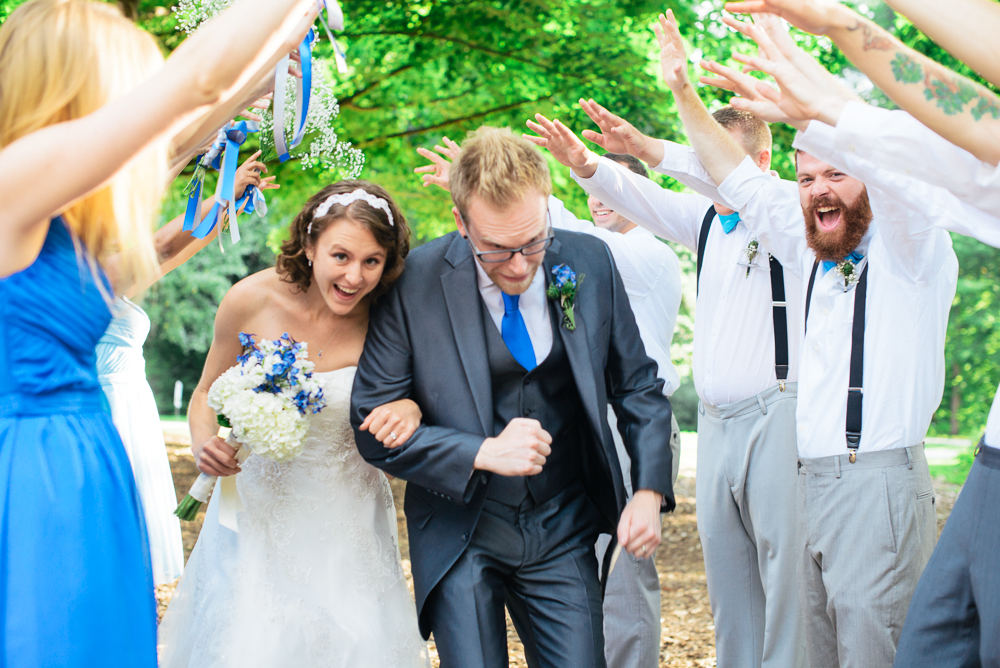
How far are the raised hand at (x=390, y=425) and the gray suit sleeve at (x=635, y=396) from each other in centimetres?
85

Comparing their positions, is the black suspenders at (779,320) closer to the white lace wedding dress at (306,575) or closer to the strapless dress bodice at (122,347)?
the white lace wedding dress at (306,575)

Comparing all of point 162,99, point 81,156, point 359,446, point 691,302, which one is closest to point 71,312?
point 81,156

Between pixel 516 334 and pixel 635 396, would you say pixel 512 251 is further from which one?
pixel 635 396

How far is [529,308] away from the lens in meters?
3.33

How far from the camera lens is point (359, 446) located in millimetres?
3230

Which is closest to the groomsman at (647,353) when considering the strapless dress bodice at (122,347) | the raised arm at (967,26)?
the strapless dress bodice at (122,347)

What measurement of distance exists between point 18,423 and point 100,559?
395 mm

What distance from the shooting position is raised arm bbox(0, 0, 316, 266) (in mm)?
1738

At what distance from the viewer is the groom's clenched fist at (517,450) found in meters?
2.79

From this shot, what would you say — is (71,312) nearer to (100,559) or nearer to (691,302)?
(100,559)

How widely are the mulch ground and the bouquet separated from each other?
10.7 feet

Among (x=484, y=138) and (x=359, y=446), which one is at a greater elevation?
(x=484, y=138)

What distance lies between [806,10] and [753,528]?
9.04 ft

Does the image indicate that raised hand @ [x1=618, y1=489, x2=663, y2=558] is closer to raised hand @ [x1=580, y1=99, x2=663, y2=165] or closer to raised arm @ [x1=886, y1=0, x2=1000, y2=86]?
raised arm @ [x1=886, y1=0, x2=1000, y2=86]
